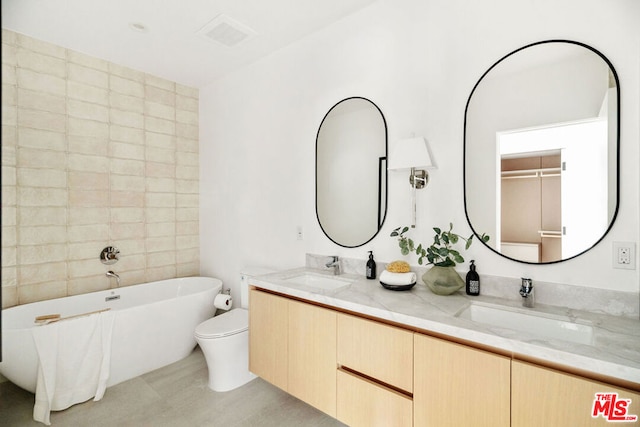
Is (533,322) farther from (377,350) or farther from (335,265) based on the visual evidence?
(335,265)

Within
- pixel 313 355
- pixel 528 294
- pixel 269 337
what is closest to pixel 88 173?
pixel 269 337

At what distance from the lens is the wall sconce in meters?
1.99

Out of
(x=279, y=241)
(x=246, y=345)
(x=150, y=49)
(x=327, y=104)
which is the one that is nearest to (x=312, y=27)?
(x=327, y=104)

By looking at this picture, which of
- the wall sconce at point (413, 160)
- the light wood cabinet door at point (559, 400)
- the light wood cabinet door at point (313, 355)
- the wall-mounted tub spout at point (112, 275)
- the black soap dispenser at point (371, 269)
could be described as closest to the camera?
the light wood cabinet door at point (559, 400)

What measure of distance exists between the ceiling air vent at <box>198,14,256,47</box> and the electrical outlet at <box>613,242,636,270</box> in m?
2.60

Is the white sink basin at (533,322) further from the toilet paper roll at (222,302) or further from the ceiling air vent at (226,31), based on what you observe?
the ceiling air vent at (226,31)

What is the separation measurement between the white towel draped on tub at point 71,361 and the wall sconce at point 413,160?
2.17 metres

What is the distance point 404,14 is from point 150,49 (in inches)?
81.7

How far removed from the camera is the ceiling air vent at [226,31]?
2470 millimetres

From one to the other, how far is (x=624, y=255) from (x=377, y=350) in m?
1.15

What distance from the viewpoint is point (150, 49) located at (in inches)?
113

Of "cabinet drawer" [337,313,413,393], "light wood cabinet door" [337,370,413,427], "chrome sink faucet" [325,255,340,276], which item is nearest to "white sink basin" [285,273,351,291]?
"chrome sink faucet" [325,255,340,276]

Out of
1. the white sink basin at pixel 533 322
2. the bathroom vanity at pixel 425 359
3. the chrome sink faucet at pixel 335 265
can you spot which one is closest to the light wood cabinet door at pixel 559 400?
the bathroom vanity at pixel 425 359

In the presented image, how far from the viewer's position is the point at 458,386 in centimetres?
134
